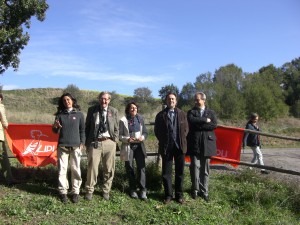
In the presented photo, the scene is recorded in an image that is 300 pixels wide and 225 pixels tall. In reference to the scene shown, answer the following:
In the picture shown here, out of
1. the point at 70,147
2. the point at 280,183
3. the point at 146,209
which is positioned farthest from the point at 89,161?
the point at 280,183

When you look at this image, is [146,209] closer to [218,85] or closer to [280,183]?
[280,183]

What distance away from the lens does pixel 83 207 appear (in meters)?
5.77

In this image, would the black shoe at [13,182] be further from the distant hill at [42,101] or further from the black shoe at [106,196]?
the distant hill at [42,101]

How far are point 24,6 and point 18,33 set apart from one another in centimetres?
135

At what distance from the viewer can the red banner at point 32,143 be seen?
7.60m

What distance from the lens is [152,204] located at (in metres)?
6.25

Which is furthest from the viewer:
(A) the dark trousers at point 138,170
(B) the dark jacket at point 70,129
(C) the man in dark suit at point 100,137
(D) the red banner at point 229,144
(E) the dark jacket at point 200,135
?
(D) the red banner at point 229,144

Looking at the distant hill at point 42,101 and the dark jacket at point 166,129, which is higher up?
the distant hill at point 42,101

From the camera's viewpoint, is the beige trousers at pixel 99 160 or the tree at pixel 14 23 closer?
the beige trousers at pixel 99 160

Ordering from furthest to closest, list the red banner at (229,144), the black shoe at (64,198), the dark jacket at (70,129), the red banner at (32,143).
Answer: the red banner at (229,144)
the red banner at (32,143)
the dark jacket at (70,129)
the black shoe at (64,198)

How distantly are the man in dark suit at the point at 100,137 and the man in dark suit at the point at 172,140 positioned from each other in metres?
0.87

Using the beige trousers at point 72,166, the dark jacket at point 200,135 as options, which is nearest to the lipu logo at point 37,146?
the beige trousers at point 72,166

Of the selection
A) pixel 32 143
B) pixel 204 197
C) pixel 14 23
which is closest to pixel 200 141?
pixel 204 197

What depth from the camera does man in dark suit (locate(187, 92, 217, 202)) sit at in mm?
6578
